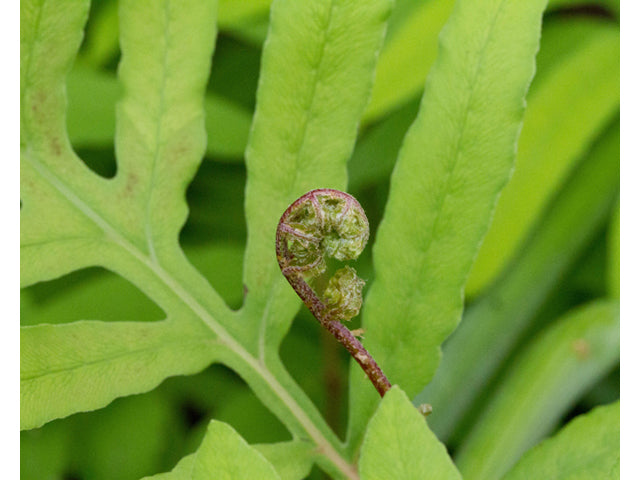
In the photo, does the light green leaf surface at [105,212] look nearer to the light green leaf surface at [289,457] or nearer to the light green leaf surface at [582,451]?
the light green leaf surface at [289,457]

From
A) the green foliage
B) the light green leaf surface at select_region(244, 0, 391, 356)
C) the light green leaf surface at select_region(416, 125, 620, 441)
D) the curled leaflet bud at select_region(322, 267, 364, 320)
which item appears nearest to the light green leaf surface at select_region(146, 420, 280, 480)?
the green foliage

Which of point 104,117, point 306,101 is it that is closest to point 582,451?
point 306,101

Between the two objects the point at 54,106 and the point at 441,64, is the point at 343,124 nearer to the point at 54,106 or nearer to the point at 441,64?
the point at 441,64

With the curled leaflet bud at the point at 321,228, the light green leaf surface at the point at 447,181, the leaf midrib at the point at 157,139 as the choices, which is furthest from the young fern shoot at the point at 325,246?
the leaf midrib at the point at 157,139

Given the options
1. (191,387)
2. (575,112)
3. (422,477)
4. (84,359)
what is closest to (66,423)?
(191,387)

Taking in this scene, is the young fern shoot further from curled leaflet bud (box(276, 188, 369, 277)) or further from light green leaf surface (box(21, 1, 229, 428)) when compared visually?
light green leaf surface (box(21, 1, 229, 428))

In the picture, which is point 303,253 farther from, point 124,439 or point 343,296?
point 124,439
